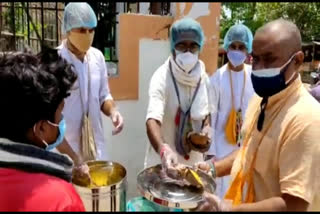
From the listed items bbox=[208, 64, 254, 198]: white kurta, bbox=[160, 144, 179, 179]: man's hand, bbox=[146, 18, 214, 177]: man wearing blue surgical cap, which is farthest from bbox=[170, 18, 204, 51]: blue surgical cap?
bbox=[160, 144, 179, 179]: man's hand

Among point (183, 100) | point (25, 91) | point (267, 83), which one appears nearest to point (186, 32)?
point (183, 100)

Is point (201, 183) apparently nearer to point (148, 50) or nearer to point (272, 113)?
point (272, 113)

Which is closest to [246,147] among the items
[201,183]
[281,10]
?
[201,183]

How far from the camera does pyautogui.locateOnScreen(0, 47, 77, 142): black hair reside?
132 cm

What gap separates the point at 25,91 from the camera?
132 centimetres

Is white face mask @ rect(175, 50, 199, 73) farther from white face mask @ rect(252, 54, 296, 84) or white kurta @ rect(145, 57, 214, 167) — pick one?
white face mask @ rect(252, 54, 296, 84)

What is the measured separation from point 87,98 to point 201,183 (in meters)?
1.34

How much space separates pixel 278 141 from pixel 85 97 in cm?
171

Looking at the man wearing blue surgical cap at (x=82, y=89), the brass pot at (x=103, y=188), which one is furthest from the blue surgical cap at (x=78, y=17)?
the brass pot at (x=103, y=188)

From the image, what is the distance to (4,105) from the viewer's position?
51.9 inches

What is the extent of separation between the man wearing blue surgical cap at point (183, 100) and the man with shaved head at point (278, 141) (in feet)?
3.03

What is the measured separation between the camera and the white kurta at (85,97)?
116 inches

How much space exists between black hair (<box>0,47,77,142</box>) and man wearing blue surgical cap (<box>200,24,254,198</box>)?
7.39 feet

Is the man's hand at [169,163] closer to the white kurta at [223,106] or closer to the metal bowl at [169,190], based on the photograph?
the metal bowl at [169,190]
